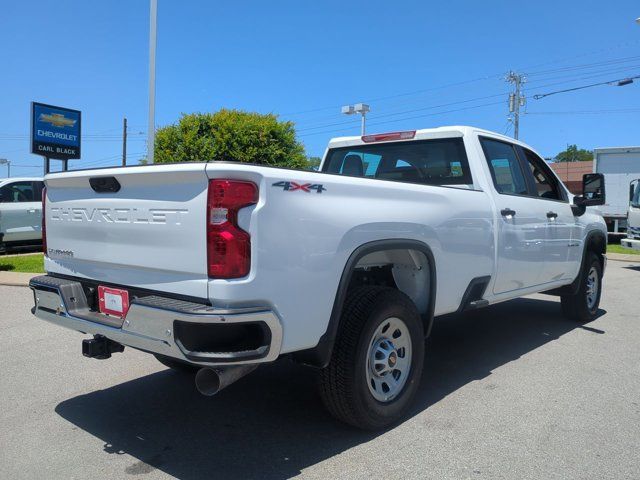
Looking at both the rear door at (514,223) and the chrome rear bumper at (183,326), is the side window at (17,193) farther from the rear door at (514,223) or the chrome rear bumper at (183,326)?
the rear door at (514,223)

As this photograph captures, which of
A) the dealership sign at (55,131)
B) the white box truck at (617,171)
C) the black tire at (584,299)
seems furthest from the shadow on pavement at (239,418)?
the white box truck at (617,171)

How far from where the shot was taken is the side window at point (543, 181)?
5.93 m

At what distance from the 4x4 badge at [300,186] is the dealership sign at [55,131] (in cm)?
1311

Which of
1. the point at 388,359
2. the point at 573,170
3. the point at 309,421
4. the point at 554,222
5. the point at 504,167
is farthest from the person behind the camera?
the point at 573,170

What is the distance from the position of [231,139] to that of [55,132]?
4.62m

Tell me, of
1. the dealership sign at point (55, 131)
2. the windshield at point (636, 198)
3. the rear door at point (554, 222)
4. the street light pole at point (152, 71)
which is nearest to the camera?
the rear door at point (554, 222)

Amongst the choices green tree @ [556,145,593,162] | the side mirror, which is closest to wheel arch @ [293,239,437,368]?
the side mirror

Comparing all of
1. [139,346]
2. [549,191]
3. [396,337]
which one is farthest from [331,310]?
[549,191]

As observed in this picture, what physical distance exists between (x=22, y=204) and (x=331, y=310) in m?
13.1

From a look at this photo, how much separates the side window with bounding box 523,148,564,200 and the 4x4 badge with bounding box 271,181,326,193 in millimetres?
3680

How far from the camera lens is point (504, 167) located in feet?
17.1

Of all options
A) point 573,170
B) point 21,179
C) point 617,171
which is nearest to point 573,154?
point 573,170

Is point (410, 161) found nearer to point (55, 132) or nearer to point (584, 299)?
point (584, 299)

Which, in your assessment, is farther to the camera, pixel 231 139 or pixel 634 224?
pixel 231 139
